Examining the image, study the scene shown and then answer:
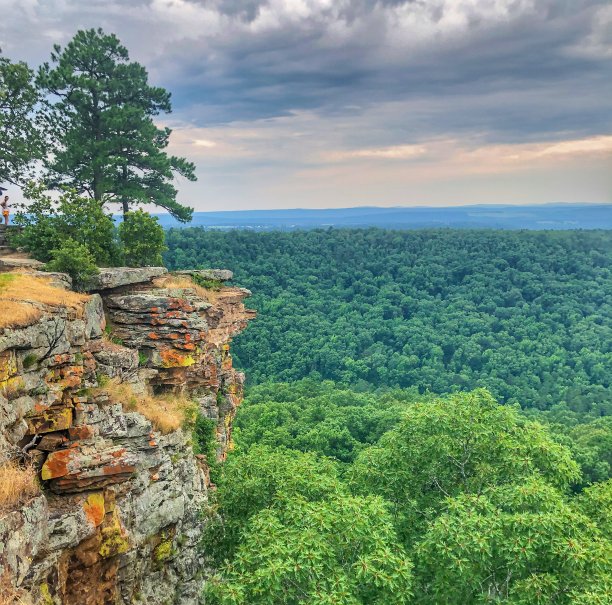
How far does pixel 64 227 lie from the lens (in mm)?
23062

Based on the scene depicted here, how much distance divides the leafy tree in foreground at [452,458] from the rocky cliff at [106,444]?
618 cm

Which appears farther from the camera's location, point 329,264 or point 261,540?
point 329,264

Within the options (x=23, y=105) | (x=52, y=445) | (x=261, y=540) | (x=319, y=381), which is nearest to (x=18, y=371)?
(x=52, y=445)

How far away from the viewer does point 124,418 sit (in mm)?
14500

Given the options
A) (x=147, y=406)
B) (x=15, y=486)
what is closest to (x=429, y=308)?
(x=147, y=406)

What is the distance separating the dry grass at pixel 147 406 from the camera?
15.4 metres

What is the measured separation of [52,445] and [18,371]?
1.91 metres

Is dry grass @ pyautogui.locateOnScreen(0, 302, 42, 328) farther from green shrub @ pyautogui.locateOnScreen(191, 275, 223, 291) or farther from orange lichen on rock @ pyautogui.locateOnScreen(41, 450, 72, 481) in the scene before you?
green shrub @ pyautogui.locateOnScreen(191, 275, 223, 291)

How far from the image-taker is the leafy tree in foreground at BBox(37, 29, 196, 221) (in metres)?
31.4

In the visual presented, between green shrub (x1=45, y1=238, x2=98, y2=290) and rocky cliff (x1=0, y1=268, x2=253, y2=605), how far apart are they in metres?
0.45

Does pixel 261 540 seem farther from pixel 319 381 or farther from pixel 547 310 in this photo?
pixel 547 310

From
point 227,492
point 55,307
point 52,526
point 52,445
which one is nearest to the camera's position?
point 52,526

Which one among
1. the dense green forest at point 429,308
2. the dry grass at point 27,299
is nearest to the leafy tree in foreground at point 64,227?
the dry grass at point 27,299

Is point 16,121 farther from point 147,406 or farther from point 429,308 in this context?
point 429,308
